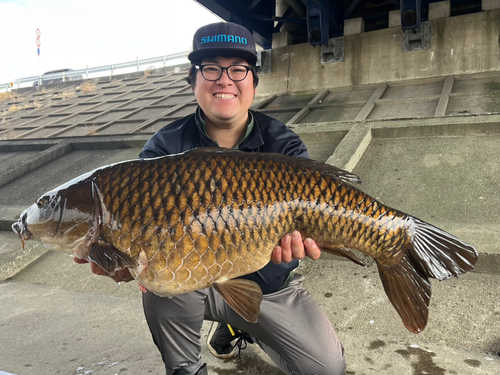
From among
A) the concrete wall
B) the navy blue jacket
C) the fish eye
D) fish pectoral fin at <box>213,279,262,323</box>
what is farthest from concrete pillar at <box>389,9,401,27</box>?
the fish eye

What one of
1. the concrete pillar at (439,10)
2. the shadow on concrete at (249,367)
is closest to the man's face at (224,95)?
the shadow on concrete at (249,367)

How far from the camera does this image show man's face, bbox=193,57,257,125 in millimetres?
1985

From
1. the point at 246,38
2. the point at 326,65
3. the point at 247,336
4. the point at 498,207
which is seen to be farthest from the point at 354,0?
the point at 247,336

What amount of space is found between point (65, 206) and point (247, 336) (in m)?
1.21

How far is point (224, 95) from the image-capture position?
6.50 ft

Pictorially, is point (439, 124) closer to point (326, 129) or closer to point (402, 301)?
point (326, 129)

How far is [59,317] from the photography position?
2807 mm

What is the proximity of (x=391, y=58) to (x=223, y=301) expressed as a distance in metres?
6.68

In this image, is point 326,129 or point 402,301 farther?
point 326,129


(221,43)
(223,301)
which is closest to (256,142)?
(221,43)

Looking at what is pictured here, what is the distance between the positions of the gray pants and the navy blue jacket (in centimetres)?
13

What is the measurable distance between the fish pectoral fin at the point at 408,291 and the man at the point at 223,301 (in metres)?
0.36

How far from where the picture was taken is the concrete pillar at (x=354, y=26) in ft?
25.6

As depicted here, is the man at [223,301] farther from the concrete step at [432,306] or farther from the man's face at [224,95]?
the concrete step at [432,306]
